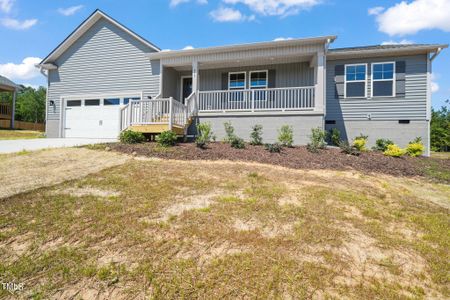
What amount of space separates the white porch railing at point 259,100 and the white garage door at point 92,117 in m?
4.62

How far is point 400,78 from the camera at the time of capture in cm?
1154

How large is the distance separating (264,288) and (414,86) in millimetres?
12534

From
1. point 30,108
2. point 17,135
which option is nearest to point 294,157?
point 17,135

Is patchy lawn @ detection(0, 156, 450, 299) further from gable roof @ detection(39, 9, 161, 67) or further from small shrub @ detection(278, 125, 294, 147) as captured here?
gable roof @ detection(39, 9, 161, 67)

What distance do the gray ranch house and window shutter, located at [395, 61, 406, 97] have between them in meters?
0.04

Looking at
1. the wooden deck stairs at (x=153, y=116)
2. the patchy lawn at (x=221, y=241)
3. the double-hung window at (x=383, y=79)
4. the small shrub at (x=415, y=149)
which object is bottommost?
the patchy lawn at (x=221, y=241)

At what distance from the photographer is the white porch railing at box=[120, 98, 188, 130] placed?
1068 cm

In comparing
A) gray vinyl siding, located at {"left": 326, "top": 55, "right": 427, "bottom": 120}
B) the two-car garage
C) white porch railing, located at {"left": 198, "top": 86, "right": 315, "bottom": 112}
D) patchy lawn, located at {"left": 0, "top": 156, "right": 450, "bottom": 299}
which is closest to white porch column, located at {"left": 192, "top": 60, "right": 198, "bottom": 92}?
white porch railing, located at {"left": 198, "top": 86, "right": 315, "bottom": 112}

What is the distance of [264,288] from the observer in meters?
2.44

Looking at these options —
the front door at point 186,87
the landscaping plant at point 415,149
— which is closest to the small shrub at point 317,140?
the landscaping plant at point 415,149

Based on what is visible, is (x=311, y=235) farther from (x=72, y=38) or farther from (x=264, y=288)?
(x=72, y=38)

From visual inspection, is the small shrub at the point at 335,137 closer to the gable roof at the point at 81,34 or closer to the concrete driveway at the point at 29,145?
the gable roof at the point at 81,34

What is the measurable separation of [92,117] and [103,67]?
280 centimetres

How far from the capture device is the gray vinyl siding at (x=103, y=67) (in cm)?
1373
